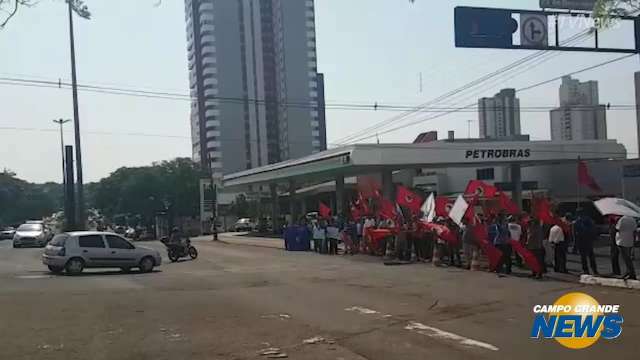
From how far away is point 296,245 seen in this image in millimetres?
37219

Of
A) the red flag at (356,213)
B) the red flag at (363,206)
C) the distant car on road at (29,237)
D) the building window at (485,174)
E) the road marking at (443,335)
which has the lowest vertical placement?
the distant car on road at (29,237)

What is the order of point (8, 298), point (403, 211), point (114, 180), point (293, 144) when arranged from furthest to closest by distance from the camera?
point (114, 180)
point (293, 144)
point (403, 211)
point (8, 298)

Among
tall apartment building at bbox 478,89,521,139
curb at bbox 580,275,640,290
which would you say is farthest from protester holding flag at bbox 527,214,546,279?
tall apartment building at bbox 478,89,521,139

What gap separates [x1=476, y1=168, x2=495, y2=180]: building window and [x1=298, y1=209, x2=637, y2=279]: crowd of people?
3249 centimetres

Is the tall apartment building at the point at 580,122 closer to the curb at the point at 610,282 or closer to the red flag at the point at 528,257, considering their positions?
the red flag at the point at 528,257

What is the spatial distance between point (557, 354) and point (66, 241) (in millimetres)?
19188

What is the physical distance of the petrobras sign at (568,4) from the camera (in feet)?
64.6

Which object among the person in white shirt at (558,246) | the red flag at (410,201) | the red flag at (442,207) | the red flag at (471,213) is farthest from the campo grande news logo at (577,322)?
the red flag at (410,201)

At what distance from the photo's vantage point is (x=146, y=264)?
25.1 metres

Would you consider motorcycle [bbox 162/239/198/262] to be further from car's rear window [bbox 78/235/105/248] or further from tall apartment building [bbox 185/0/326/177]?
tall apartment building [bbox 185/0/326/177]

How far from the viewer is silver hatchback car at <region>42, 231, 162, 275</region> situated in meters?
24.2

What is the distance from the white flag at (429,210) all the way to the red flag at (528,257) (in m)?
5.17

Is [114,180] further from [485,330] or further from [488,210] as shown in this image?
[485,330]

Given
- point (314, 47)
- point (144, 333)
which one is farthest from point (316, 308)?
point (314, 47)
